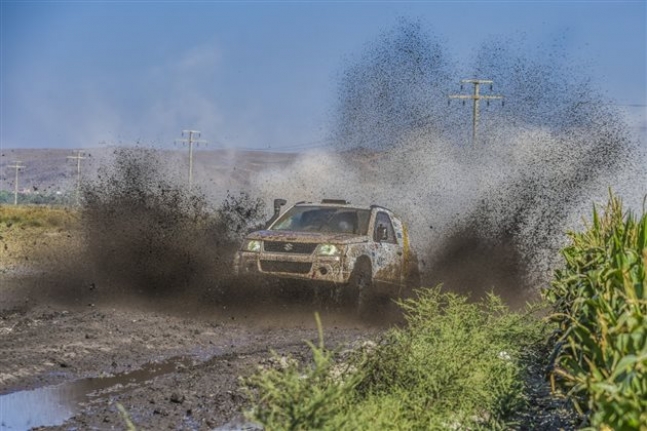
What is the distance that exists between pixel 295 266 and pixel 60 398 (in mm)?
6518

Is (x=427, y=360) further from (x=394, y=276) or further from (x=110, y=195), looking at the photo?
(x=110, y=195)

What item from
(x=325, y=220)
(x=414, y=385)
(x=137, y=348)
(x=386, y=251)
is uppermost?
(x=325, y=220)

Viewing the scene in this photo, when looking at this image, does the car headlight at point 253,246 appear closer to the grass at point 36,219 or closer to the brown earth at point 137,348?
the brown earth at point 137,348

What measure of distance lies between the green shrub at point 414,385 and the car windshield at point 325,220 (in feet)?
24.2

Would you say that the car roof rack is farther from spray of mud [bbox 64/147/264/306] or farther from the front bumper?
spray of mud [bbox 64/147/264/306]

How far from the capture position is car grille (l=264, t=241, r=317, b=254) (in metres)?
16.5

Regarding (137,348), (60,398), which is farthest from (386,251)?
(60,398)

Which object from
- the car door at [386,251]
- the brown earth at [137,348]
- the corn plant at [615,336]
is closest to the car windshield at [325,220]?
the car door at [386,251]

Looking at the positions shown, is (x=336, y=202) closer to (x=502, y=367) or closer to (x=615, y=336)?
(x=502, y=367)

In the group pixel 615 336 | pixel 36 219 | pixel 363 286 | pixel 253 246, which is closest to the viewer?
pixel 615 336

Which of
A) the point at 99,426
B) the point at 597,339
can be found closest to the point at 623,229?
the point at 597,339

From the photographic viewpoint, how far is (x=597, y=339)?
5906mm

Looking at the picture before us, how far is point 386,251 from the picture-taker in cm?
1777

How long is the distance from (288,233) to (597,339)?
36.5ft
